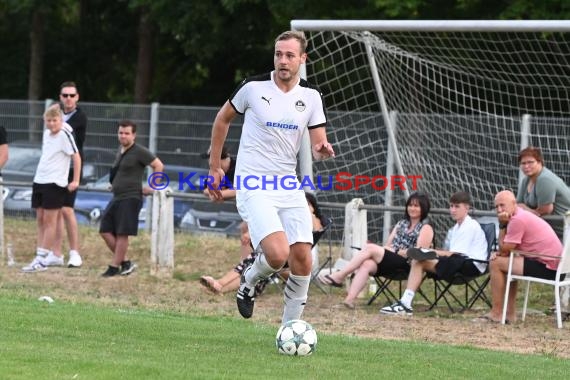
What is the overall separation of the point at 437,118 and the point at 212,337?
8.97m

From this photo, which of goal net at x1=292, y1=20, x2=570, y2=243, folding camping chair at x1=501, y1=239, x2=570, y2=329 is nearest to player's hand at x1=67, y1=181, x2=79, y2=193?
goal net at x1=292, y1=20, x2=570, y2=243

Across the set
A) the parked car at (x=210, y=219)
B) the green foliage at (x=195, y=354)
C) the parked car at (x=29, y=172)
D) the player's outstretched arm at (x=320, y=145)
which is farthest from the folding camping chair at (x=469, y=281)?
the parked car at (x=29, y=172)

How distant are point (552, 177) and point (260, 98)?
5155 mm

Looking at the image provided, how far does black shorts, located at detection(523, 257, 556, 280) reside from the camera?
1260cm

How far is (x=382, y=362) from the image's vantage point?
858 centimetres

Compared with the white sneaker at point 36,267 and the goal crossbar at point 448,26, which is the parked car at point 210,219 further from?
the goal crossbar at point 448,26

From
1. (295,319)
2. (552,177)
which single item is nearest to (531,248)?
(552,177)

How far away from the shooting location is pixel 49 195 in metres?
15.8

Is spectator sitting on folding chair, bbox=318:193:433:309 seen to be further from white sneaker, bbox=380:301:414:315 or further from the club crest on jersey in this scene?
the club crest on jersey

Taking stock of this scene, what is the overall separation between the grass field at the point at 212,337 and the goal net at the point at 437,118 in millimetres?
2959

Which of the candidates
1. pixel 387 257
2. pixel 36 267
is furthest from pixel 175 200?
pixel 387 257

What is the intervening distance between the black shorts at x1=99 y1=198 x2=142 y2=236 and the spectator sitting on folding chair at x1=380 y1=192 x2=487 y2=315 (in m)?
3.84

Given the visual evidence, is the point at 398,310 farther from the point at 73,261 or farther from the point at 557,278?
the point at 73,261

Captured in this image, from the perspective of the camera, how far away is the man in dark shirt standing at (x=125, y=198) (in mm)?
15586
